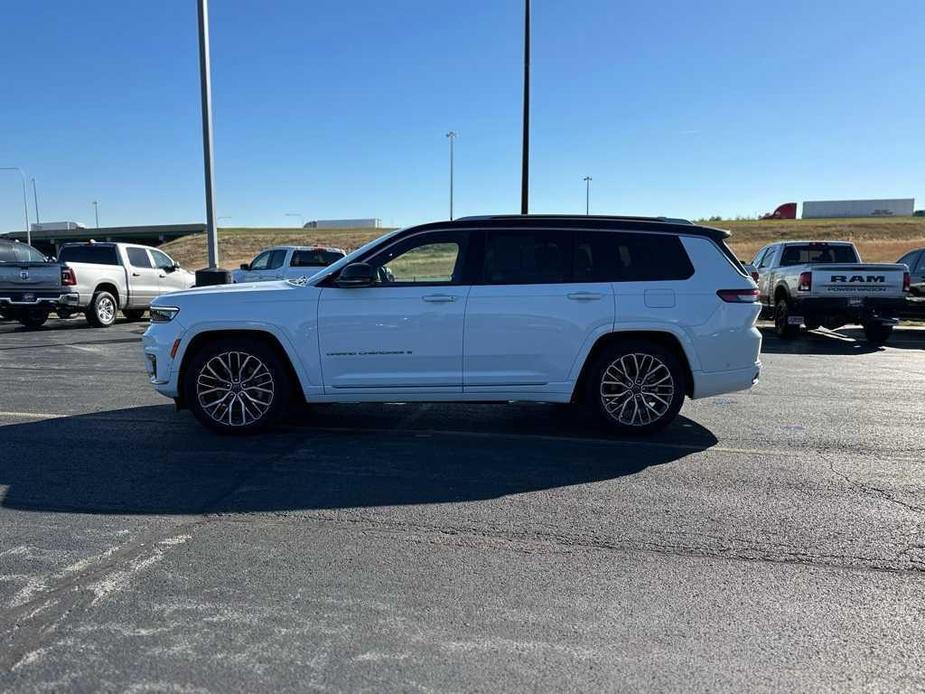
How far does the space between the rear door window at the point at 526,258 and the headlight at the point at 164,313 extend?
106 inches

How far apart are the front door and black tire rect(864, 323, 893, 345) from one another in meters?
10.3

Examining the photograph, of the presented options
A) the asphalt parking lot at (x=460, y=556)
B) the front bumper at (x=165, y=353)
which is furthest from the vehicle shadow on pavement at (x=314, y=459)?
the front bumper at (x=165, y=353)

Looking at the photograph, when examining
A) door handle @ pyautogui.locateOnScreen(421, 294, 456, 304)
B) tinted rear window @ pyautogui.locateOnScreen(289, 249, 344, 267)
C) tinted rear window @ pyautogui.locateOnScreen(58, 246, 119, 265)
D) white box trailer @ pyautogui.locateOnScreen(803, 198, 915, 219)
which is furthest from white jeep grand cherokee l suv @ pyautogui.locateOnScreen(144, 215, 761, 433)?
white box trailer @ pyautogui.locateOnScreen(803, 198, 915, 219)

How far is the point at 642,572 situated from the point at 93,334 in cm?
1391

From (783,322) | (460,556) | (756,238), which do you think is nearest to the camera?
(460,556)

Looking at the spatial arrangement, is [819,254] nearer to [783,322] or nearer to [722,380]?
[783,322]

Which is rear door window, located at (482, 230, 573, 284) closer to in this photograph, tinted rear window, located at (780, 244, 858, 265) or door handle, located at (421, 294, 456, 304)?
door handle, located at (421, 294, 456, 304)

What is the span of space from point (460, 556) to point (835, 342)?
12163mm

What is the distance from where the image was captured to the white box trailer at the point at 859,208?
101625 mm

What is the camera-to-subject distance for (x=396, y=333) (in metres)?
5.82

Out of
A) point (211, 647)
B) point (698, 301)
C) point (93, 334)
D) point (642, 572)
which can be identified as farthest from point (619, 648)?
point (93, 334)

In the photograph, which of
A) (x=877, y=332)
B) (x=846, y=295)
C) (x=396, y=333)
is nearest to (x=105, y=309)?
(x=396, y=333)

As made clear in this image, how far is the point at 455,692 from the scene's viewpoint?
2539 mm

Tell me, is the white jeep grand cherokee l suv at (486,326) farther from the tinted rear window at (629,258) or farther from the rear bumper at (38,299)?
the rear bumper at (38,299)
